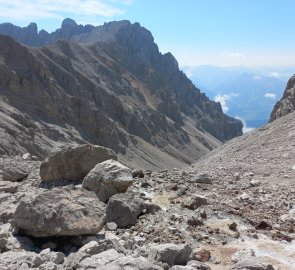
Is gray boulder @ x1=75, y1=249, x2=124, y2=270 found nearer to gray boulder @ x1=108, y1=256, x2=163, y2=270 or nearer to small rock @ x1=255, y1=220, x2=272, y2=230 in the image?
gray boulder @ x1=108, y1=256, x2=163, y2=270

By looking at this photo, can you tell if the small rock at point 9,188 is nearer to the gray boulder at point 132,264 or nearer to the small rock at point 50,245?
the small rock at point 50,245

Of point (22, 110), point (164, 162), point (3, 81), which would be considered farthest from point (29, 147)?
point (164, 162)

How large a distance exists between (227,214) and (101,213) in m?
4.47

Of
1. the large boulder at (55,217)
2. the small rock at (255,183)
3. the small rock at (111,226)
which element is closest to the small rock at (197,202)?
the small rock at (111,226)

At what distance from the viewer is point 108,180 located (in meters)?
15.7

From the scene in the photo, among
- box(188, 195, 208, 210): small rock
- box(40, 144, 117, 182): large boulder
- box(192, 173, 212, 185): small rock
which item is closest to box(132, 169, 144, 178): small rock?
box(40, 144, 117, 182): large boulder

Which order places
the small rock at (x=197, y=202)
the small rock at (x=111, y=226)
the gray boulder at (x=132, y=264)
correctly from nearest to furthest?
the gray boulder at (x=132, y=264), the small rock at (x=111, y=226), the small rock at (x=197, y=202)

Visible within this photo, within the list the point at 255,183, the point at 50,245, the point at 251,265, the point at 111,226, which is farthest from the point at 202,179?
the point at 251,265

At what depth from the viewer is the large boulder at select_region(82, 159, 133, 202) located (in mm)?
15648

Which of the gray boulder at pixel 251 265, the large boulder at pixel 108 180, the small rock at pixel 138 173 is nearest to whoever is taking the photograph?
the gray boulder at pixel 251 265

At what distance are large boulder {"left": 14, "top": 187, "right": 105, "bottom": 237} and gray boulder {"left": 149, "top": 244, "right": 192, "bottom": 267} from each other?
2223 millimetres

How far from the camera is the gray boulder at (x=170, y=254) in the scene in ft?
33.5

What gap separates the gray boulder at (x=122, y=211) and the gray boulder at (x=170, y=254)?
9.78ft

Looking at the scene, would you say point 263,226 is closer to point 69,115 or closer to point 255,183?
point 255,183
